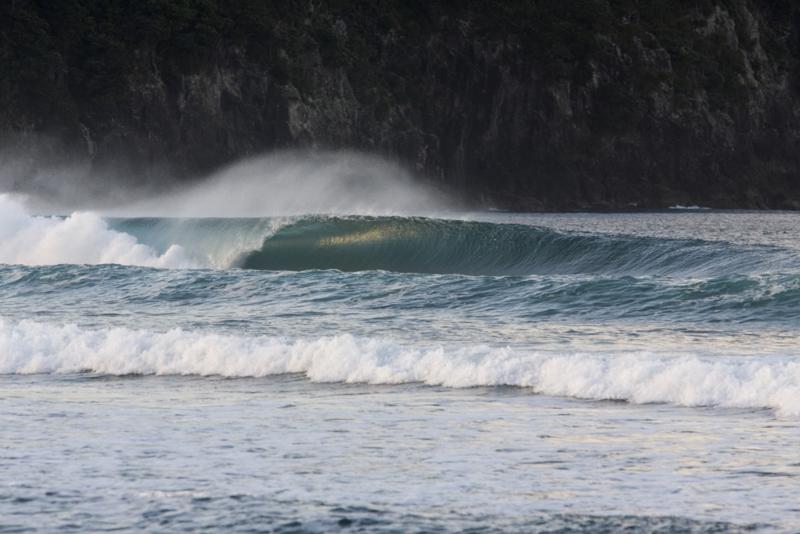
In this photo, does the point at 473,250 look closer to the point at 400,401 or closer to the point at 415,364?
the point at 415,364

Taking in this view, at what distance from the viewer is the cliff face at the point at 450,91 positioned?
8044 centimetres

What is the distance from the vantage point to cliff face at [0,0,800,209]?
80.4 m

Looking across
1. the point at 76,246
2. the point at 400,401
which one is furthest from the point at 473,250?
the point at 400,401

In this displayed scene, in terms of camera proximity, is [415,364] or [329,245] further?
[329,245]

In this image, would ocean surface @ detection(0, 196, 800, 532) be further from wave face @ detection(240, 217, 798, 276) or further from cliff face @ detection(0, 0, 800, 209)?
cliff face @ detection(0, 0, 800, 209)

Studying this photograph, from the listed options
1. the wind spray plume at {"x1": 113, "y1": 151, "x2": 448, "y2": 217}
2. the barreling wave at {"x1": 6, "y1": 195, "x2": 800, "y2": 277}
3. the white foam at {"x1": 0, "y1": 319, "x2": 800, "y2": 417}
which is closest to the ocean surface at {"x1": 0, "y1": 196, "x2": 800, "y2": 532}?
the white foam at {"x1": 0, "y1": 319, "x2": 800, "y2": 417}

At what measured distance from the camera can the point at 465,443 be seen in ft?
32.0

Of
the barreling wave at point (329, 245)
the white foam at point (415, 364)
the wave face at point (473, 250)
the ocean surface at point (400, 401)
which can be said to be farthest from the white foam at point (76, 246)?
the white foam at point (415, 364)

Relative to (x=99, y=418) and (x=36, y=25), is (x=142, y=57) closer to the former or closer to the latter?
(x=36, y=25)

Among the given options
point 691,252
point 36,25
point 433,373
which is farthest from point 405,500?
point 36,25

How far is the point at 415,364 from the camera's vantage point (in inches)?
529

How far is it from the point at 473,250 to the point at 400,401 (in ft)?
60.6

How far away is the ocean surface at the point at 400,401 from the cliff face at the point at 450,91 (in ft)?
187

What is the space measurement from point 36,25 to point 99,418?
241 ft
